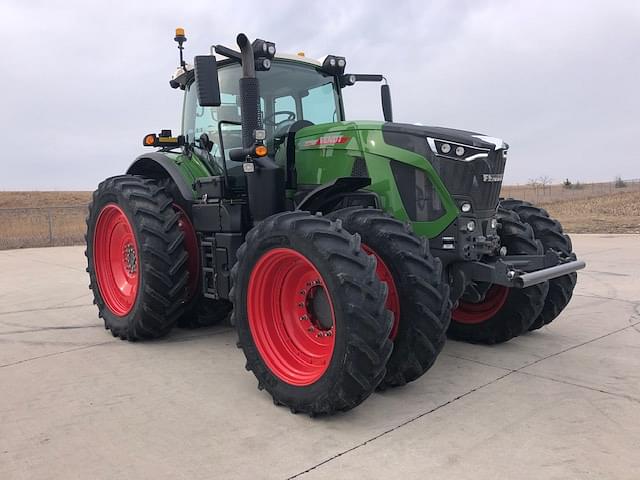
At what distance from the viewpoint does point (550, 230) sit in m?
4.88

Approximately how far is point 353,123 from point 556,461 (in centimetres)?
265

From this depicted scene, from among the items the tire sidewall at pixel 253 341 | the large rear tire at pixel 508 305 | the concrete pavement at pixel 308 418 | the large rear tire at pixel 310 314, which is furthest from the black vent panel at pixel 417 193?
the concrete pavement at pixel 308 418

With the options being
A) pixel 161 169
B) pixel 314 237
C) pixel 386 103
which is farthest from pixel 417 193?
pixel 161 169

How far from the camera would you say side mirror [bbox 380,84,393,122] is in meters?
5.46

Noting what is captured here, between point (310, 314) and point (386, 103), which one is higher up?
point (386, 103)

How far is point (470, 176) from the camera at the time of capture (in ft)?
12.8

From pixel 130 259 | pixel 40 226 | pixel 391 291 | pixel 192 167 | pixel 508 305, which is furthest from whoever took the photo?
pixel 40 226

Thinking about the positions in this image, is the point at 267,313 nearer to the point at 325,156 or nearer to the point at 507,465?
the point at 325,156

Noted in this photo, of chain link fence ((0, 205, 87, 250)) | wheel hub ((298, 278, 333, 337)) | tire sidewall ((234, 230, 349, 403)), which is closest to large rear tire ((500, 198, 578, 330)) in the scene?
wheel hub ((298, 278, 333, 337))

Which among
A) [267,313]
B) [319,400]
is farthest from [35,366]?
[319,400]

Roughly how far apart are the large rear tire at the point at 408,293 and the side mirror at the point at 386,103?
2150 millimetres

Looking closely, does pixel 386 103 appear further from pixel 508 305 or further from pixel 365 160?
pixel 508 305

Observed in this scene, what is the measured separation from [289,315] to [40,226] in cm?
1679

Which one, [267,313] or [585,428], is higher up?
[267,313]
